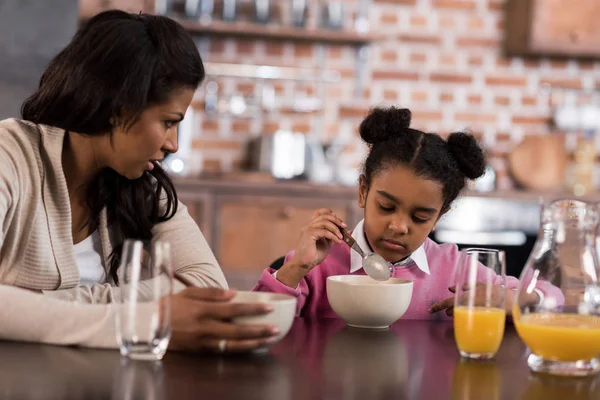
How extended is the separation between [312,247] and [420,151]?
39cm

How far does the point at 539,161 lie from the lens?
183 inches

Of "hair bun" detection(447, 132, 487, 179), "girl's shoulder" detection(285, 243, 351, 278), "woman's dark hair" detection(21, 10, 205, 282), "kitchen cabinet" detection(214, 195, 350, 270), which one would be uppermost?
"woman's dark hair" detection(21, 10, 205, 282)

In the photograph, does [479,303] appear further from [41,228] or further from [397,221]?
[41,228]

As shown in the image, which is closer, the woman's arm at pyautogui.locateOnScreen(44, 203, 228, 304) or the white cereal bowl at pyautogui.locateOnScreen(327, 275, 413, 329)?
the white cereal bowl at pyautogui.locateOnScreen(327, 275, 413, 329)

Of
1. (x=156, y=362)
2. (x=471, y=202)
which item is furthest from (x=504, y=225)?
(x=156, y=362)

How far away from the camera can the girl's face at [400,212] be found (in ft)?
6.10

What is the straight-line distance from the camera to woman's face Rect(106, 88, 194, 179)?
159cm

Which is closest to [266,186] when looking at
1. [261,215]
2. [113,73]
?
[261,215]

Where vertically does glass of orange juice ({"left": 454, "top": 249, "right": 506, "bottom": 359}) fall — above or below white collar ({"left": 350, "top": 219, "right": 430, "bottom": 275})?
above

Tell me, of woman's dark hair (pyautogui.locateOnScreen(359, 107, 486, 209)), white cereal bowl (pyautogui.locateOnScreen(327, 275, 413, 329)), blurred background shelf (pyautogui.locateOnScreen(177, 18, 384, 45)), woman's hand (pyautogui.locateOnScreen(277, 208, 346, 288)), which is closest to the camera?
white cereal bowl (pyautogui.locateOnScreen(327, 275, 413, 329))

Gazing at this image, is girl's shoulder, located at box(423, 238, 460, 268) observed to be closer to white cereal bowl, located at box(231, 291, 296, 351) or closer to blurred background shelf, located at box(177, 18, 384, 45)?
white cereal bowl, located at box(231, 291, 296, 351)

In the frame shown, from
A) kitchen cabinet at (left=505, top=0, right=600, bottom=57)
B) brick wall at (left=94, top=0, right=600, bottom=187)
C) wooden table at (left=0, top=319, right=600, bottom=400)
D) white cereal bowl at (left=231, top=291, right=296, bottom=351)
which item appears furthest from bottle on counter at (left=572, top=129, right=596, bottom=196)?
white cereal bowl at (left=231, top=291, right=296, bottom=351)

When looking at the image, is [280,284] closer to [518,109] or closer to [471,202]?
[471,202]

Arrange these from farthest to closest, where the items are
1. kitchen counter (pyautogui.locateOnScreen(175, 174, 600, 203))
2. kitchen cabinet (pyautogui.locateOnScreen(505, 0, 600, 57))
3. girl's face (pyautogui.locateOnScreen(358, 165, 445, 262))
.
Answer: kitchen cabinet (pyautogui.locateOnScreen(505, 0, 600, 57)) → kitchen counter (pyautogui.locateOnScreen(175, 174, 600, 203)) → girl's face (pyautogui.locateOnScreen(358, 165, 445, 262))
